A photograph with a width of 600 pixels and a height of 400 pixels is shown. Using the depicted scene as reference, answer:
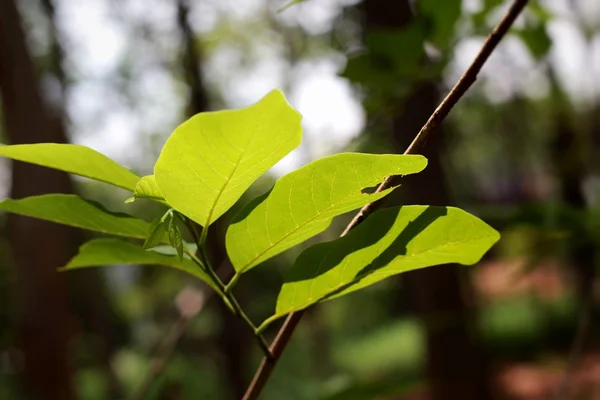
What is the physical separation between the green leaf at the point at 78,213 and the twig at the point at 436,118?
100mm

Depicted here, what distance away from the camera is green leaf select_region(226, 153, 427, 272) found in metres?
0.25

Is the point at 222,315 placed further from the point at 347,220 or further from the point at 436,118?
the point at 436,118

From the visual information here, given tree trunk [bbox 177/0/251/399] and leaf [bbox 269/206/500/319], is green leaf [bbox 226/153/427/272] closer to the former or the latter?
leaf [bbox 269/206/500/319]

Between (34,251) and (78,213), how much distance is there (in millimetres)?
1497

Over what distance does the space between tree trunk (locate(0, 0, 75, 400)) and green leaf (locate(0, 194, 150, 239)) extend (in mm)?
1364

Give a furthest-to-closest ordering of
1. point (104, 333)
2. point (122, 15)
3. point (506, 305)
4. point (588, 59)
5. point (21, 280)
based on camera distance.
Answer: point (506, 305), point (104, 333), point (122, 15), point (588, 59), point (21, 280)

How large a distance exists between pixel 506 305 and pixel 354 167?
12.2m

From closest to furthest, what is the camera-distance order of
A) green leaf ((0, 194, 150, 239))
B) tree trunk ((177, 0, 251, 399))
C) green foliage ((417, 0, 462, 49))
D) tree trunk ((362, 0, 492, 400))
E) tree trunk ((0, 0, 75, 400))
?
green leaf ((0, 194, 150, 239)), green foliage ((417, 0, 462, 49)), tree trunk ((362, 0, 492, 400)), tree trunk ((0, 0, 75, 400)), tree trunk ((177, 0, 251, 399))

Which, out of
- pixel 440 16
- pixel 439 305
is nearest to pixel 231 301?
pixel 440 16

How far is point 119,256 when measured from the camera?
365 mm

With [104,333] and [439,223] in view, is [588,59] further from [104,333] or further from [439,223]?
[104,333]

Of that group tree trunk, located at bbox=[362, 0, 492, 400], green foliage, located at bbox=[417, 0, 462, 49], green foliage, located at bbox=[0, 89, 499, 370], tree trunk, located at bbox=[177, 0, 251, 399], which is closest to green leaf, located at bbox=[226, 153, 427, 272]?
green foliage, located at bbox=[0, 89, 499, 370]

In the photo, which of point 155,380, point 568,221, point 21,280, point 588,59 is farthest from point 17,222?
point 588,59

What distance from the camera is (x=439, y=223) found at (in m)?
0.28
